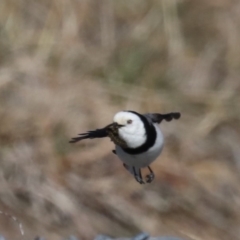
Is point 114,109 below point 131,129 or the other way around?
the other way around

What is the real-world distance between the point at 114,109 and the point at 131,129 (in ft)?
2.36

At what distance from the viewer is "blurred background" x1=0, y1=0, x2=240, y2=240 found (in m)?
1.19

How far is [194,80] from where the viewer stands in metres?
1.32

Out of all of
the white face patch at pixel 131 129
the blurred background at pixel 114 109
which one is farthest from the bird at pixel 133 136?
the blurred background at pixel 114 109

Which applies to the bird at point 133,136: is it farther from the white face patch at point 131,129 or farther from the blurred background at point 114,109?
the blurred background at point 114,109

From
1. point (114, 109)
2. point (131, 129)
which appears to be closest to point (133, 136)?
point (131, 129)

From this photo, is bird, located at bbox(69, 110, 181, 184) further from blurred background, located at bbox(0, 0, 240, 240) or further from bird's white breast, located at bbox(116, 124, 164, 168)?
blurred background, located at bbox(0, 0, 240, 240)

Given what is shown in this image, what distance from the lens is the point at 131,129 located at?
557 mm

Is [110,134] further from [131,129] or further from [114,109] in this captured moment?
[114,109]

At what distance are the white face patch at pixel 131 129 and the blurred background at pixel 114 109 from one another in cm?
60

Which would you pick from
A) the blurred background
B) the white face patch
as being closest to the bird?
the white face patch

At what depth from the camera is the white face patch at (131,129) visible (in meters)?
0.55

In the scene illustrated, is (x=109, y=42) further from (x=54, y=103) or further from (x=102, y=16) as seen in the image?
(x=54, y=103)

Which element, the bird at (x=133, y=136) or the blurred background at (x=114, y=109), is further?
the blurred background at (x=114, y=109)
